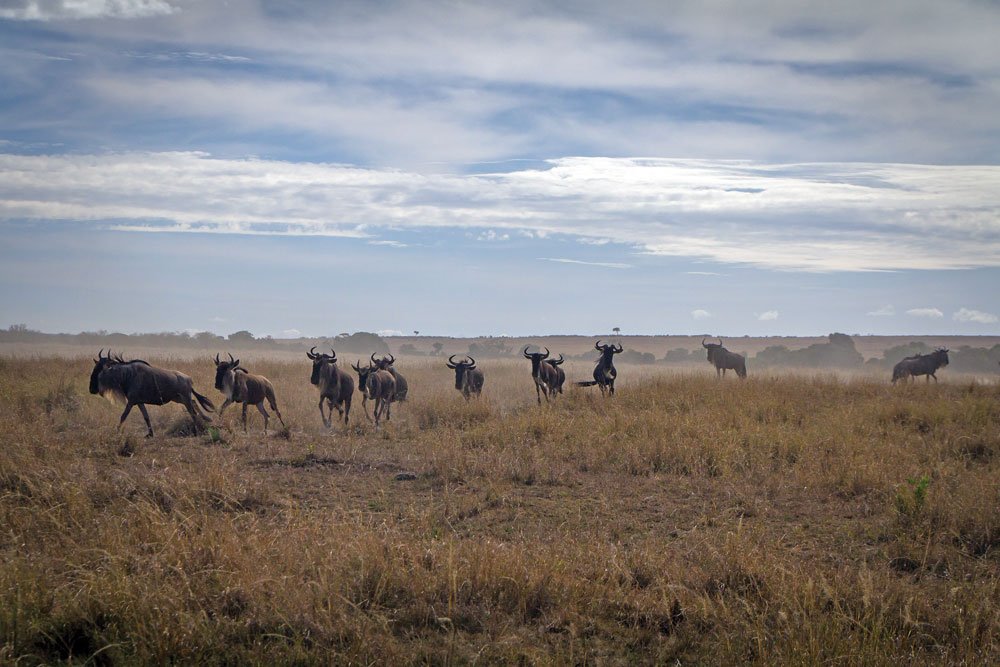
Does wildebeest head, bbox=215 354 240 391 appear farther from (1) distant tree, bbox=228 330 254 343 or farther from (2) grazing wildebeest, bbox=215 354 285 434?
(1) distant tree, bbox=228 330 254 343

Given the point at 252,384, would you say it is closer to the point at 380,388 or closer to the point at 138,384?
the point at 138,384

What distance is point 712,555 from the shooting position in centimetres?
684

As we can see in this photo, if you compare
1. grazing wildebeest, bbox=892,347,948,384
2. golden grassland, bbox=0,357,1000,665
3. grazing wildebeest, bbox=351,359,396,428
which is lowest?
golden grassland, bbox=0,357,1000,665

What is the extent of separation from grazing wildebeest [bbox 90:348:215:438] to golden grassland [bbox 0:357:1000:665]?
64 centimetres

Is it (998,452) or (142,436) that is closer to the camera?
(998,452)

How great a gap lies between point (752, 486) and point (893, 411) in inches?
264

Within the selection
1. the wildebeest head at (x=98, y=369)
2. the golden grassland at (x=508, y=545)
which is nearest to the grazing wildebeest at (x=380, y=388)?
the golden grassland at (x=508, y=545)

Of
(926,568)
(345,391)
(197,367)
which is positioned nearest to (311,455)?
(345,391)

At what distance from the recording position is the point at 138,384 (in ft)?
45.1

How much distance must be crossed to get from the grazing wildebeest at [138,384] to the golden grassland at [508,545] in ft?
2.09

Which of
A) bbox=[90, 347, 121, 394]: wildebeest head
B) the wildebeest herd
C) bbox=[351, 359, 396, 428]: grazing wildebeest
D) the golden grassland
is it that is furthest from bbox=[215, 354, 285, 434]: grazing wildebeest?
bbox=[351, 359, 396, 428]: grazing wildebeest

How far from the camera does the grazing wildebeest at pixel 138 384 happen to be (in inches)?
543

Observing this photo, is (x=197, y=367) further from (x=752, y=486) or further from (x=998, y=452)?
(x=998, y=452)

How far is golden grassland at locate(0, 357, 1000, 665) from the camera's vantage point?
543 centimetres
